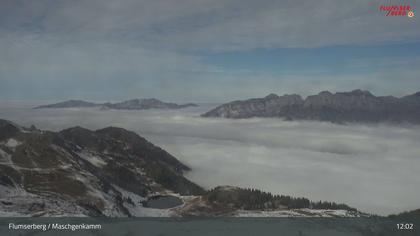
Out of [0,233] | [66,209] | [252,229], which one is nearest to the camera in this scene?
[0,233]

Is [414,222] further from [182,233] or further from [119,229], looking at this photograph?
[119,229]

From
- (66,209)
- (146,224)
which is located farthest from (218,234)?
(66,209)

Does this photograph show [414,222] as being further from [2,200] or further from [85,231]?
[2,200]

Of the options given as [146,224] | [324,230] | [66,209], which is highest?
[146,224]

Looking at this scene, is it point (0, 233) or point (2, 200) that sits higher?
point (0, 233)

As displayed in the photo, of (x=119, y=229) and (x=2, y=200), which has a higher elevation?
(x=119, y=229)

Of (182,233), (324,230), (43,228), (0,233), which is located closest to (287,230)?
(182,233)

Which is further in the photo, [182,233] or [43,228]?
[182,233]

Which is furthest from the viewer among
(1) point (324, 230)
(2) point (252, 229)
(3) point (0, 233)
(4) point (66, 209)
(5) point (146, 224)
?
(4) point (66, 209)

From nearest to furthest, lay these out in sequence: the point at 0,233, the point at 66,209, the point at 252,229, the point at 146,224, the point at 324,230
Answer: the point at 0,233, the point at 252,229, the point at 146,224, the point at 324,230, the point at 66,209
